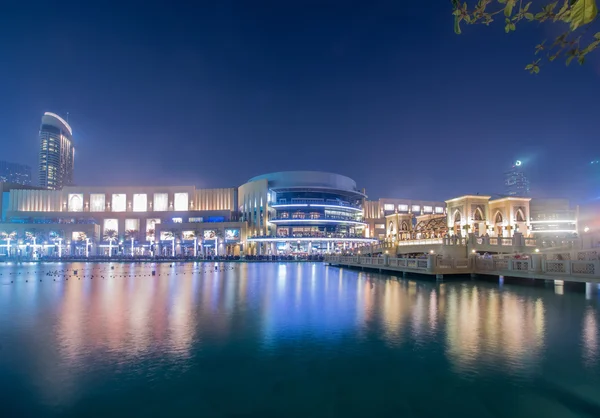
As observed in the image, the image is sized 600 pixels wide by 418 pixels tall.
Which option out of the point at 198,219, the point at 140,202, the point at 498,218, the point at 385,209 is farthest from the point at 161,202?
the point at 498,218

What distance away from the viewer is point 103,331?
37.7ft

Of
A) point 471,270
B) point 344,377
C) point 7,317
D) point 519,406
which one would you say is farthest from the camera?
point 471,270

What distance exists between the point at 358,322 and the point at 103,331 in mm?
7986

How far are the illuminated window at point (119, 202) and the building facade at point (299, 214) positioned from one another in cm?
3229

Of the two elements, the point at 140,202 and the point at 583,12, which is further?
the point at 140,202

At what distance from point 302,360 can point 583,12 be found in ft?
25.9

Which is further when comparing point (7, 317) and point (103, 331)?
point (7, 317)

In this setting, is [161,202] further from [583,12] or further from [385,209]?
[583,12]

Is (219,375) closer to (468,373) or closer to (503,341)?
(468,373)

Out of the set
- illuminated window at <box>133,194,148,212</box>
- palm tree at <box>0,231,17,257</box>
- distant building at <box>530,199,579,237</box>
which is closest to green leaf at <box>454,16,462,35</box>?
distant building at <box>530,199,579,237</box>

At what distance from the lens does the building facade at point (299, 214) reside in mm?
93188

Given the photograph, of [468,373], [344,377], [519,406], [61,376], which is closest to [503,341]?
[468,373]

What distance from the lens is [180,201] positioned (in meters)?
108

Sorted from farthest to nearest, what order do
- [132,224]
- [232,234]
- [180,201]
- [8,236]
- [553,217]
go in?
[180,201] < [132,224] < [8,236] < [232,234] < [553,217]
